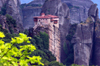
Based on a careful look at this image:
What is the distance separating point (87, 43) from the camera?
35.5m

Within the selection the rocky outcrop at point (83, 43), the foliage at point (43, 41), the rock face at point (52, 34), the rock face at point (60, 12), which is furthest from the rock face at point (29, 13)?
the foliage at point (43, 41)

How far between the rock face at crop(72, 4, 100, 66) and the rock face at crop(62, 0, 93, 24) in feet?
64.4

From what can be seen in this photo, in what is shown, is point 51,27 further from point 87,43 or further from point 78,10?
point 78,10

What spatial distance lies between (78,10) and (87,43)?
23.3 meters

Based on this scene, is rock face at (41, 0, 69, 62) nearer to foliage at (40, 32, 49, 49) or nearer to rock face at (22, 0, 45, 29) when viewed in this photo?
foliage at (40, 32, 49, 49)

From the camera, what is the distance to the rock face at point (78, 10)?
186 ft

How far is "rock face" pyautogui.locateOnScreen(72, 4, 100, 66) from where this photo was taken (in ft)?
114

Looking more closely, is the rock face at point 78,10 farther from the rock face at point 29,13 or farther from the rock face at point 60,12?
the rock face at point 60,12

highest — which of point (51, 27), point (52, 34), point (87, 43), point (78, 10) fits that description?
point (78, 10)

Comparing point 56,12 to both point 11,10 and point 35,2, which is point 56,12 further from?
point 35,2

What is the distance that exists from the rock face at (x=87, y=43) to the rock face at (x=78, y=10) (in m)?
19.6

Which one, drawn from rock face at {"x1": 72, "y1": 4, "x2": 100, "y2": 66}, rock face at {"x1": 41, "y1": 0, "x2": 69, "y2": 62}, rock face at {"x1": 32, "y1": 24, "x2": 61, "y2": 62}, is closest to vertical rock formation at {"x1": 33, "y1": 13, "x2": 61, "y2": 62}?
rock face at {"x1": 32, "y1": 24, "x2": 61, "y2": 62}

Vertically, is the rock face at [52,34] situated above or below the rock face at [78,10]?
below

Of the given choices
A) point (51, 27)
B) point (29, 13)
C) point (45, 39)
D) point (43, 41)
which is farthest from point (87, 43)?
point (29, 13)
